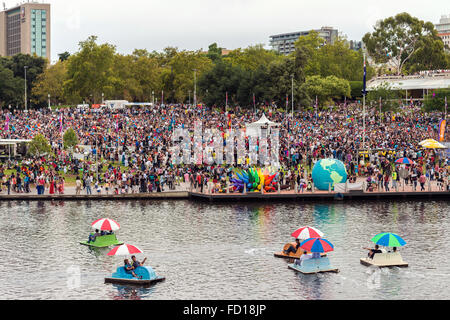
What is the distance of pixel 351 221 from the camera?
5112 centimetres

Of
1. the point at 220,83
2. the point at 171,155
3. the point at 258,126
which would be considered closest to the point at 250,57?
the point at 220,83

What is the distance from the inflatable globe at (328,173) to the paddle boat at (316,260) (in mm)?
24800

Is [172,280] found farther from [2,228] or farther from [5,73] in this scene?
[5,73]

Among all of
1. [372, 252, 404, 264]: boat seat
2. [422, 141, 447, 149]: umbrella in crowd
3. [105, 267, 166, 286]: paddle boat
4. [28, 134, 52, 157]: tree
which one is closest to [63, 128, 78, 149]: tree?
[28, 134, 52, 157]: tree

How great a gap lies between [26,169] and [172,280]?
35.1 m

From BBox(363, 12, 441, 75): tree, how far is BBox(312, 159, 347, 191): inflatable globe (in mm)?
92270

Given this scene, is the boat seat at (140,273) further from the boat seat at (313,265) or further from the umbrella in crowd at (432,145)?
the umbrella in crowd at (432,145)

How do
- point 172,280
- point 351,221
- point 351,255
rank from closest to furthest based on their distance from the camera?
point 172,280, point 351,255, point 351,221

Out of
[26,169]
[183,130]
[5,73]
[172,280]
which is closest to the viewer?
[172,280]

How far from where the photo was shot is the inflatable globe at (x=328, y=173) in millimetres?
61375

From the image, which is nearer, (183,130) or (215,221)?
(215,221)

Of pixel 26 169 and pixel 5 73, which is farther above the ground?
pixel 5 73
